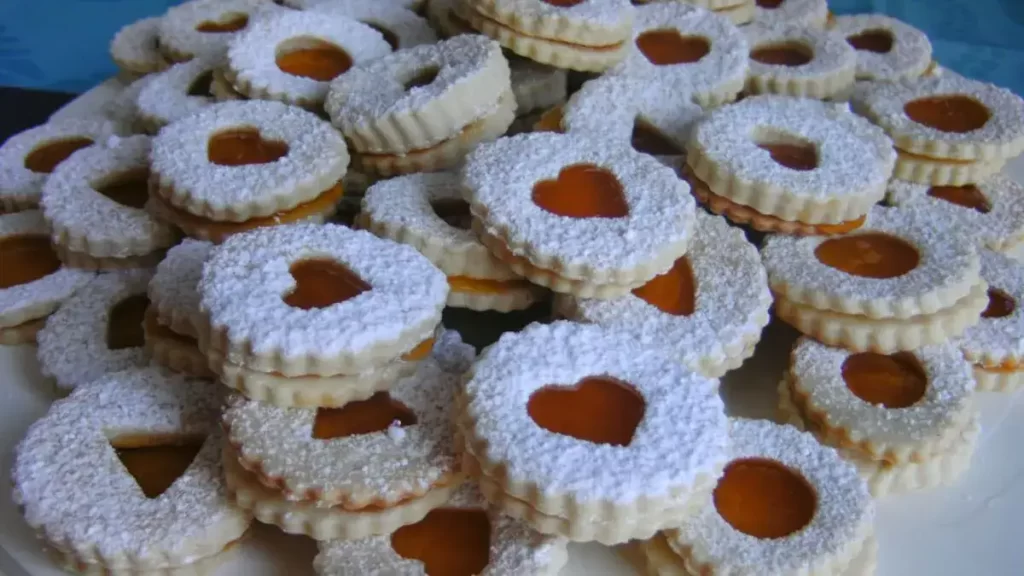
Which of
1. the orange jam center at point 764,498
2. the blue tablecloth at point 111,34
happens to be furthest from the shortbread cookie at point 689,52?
the blue tablecloth at point 111,34

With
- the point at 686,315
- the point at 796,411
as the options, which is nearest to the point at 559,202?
the point at 686,315

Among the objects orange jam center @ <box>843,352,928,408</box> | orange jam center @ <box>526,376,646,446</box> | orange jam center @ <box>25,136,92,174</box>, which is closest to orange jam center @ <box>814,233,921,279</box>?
orange jam center @ <box>843,352,928,408</box>

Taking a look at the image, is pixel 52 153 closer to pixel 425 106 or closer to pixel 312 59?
pixel 312 59

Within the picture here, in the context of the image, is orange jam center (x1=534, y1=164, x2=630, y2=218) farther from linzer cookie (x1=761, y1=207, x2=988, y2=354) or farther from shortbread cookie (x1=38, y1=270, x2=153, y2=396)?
shortbread cookie (x1=38, y1=270, x2=153, y2=396)

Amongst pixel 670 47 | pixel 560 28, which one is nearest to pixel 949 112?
pixel 670 47

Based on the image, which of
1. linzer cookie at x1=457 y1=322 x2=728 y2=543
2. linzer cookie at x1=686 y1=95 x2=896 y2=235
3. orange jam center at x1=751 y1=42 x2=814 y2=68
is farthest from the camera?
orange jam center at x1=751 y1=42 x2=814 y2=68

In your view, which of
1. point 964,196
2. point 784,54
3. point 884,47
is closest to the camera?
point 964,196

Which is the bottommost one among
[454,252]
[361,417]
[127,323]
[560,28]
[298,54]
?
[127,323]
